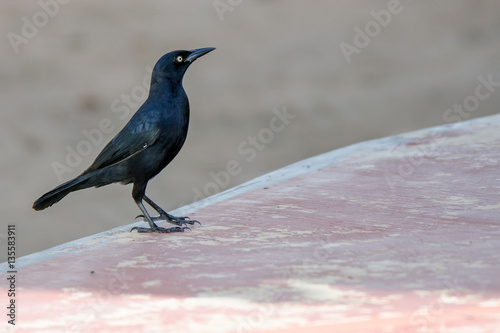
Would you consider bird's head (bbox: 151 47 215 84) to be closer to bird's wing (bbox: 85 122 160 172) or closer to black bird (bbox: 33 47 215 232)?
black bird (bbox: 33 47 215 232)

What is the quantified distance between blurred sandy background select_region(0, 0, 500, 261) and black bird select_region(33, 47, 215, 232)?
628 cm

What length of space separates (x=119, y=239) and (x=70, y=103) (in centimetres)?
746

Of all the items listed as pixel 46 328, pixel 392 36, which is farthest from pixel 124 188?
pixel 46 328

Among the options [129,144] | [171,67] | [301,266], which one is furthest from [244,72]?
[301,266]

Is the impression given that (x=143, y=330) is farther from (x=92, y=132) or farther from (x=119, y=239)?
(x=92, y=132)

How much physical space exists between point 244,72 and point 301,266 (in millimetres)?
8143

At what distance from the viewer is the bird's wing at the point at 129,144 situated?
3.61 meters

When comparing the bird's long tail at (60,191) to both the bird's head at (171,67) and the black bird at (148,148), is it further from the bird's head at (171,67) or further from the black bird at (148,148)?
the bird's head at (171,67)

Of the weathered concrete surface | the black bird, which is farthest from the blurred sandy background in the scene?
the black bird

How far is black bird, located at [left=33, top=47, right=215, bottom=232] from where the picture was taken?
362 cm

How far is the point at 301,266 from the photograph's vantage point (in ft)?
9.20

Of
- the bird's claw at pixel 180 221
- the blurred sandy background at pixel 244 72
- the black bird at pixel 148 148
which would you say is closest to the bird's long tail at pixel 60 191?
the black bird at pixel 148 148

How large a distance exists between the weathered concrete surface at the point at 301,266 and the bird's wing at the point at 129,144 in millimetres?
355

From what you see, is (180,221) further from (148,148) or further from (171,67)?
(171,67)
